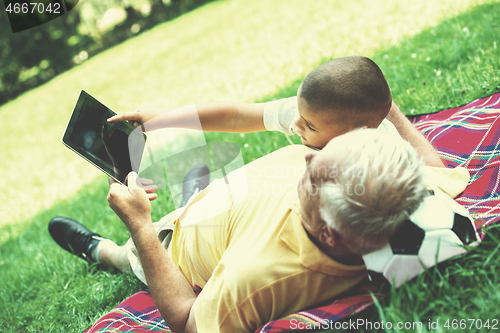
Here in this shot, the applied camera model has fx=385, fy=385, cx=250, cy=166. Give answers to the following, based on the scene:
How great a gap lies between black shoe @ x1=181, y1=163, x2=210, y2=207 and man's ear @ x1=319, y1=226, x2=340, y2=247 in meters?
1.71

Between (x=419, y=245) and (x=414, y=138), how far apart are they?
3.07ft

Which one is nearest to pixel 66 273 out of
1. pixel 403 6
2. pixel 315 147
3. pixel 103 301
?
pixel 103 301

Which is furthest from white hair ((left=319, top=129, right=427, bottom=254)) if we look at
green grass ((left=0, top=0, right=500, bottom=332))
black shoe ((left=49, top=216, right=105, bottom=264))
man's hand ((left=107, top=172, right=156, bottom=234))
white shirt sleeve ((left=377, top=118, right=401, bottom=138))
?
black shoe ((left=49, top=216, right=105, bottom=264))

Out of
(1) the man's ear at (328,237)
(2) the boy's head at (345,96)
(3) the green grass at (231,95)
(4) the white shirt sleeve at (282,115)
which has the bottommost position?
(3) the green grass at (231,95)

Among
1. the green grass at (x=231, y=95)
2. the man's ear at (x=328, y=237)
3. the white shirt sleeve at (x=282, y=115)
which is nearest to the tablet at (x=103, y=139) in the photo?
the white shirt sleeve at (x=282, y=115)

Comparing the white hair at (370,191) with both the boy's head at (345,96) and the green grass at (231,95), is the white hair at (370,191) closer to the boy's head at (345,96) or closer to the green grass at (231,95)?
the green grass at (231,95)

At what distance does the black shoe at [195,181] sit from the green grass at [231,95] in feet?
1.11

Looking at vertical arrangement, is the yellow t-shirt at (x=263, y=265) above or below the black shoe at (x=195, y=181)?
above

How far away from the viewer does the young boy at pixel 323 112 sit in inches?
70.2

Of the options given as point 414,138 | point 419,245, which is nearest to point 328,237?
point 419,245

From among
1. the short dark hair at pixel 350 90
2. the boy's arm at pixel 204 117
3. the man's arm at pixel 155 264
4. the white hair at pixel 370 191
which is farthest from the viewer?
the boy's arm at pixel 204 117

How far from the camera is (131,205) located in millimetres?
1829

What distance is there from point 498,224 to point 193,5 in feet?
58.8

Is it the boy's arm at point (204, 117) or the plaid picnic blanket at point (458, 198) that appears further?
the boy's arm at point (204, 117)
